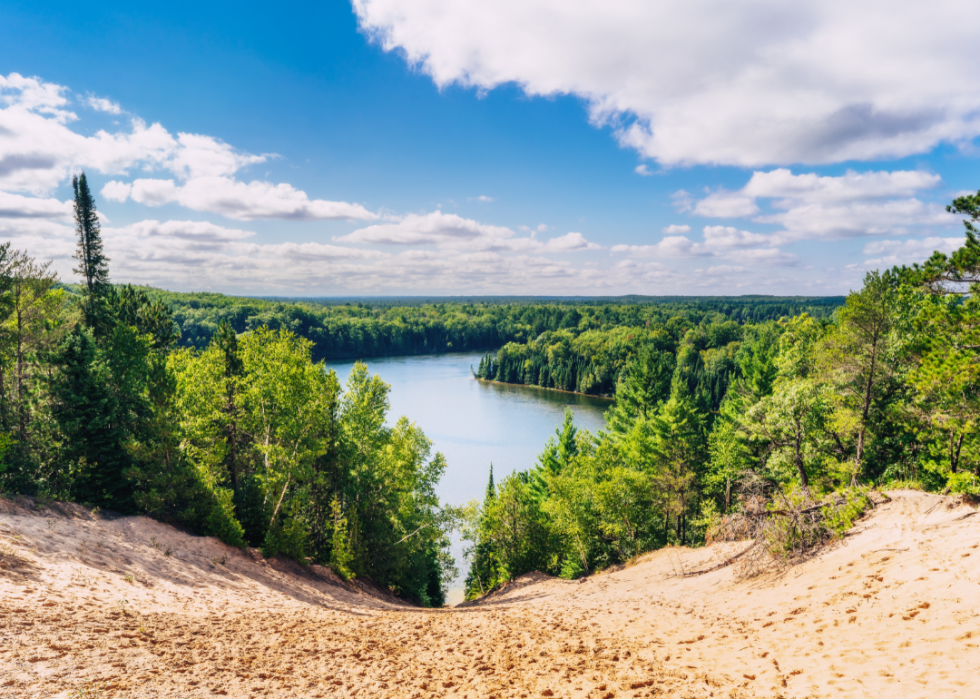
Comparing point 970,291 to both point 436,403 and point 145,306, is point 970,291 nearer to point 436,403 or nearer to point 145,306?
point 145,306

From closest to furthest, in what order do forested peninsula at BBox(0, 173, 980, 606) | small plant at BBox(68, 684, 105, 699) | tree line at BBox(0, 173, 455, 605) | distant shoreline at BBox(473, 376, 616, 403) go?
small plant at BBox(68, 684, 105, 699) < forested peninsula at BBox(0, 173, 980, 606) < tree line at BBox(0, 173, 455, 605) < distant shoreline at BBox(473, 376, 616, 403)

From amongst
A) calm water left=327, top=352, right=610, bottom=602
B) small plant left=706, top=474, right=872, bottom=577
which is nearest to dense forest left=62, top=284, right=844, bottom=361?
calm water left=327, top=352, right=610, bottom=602

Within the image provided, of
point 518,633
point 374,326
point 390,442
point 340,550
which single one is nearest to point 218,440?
point 340,550

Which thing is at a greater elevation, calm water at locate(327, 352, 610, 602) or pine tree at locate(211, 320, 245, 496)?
pine tree at locate(211, 320, 245, 496)

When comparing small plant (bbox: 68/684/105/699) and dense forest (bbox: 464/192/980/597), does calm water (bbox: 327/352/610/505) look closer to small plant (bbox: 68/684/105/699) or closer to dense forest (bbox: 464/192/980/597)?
dense forest (bbox: 464/192/980/597)

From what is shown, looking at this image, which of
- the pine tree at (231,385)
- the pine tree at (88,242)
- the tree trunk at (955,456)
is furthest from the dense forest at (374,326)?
the tree trunk at (955,456)

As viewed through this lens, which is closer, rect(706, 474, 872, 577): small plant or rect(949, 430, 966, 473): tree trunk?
rect(706, 474, 872, 577): small plant

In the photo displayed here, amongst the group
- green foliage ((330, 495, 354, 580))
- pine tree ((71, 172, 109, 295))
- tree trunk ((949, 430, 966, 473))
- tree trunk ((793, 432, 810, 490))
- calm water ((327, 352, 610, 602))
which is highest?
pine tree ((71, 172, 109, 295))
